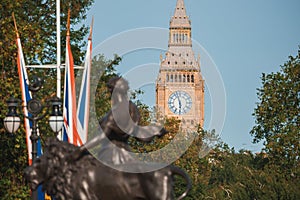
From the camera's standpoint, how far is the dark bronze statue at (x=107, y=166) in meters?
16.5

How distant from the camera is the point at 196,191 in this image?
203ft

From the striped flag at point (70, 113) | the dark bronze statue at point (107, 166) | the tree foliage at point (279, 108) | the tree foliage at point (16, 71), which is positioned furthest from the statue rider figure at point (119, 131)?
the tree foliage at point (279, 108)

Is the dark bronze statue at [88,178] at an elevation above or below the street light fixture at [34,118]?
below

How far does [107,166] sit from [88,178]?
0.41 m

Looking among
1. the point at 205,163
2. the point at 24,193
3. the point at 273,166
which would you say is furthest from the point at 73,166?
the point at 205,163

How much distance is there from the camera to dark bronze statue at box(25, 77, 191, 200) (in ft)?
54.0

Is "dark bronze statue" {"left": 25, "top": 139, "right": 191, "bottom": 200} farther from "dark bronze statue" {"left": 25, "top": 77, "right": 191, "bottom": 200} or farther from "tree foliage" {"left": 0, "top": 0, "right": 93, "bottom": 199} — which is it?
"tree foliage" {"left": 0, "top": 0, "right": 93, "bottom": 199}

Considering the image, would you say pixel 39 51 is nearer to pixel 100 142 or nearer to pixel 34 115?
pixel 34 115

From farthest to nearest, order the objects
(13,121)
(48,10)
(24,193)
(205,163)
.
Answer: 1. (205,163)
2. (48,10)
3. (24,193)
4. (13,121)

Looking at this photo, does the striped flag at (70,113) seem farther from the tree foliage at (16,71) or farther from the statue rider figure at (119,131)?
the statue rider figure at (119,131)

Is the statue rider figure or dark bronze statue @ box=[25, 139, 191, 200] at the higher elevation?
the statue rider figure

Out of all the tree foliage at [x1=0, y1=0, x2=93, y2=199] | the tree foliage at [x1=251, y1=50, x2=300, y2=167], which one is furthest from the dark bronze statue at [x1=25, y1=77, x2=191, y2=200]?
the tree foliage at [x1=251, y1=50, x2=300, y2=167]

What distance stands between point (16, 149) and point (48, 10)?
29.9 feet

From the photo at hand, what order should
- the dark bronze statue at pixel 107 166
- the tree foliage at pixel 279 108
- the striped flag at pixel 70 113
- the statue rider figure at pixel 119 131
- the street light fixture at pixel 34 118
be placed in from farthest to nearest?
the tree foliage at pixel 279 108 → the striped flag at pixel 70 113 → the street light fixture at pixel 34 118 → the statue rider figure at pixel 119 131 → the dark bronze statue at pixel 107 166
